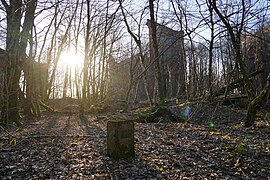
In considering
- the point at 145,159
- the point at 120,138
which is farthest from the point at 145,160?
the point at 120,138

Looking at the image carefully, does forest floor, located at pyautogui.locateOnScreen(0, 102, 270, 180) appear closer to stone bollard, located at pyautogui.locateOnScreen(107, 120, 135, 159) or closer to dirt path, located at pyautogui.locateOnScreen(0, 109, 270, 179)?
dirt path, located at pyautogui.locateOnScreen(0, 109, 270, 179)

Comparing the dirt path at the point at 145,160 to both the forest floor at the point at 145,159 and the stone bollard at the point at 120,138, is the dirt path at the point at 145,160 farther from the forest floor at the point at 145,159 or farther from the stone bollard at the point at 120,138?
the stone bollard at the point at 120,138

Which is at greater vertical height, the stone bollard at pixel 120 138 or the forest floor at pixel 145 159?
the stone bollard at pixel 120 138

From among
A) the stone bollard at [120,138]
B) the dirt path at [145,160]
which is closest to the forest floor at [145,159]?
the dirt path at [145,160]

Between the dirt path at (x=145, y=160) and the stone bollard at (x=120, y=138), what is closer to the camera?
the dirt path at (x=145, y=160)

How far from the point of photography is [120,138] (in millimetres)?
2965

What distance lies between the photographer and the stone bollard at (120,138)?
2947mm

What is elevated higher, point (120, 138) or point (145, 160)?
point (120, 138)

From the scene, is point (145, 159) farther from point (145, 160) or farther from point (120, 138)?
point (120, 138)

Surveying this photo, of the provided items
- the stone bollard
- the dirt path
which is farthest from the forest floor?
the stone bollard

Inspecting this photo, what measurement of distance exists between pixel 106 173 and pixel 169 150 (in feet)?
3.94

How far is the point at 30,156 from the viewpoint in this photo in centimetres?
311

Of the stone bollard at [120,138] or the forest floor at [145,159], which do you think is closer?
the forest floor at [145,159]

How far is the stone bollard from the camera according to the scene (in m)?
2.95
